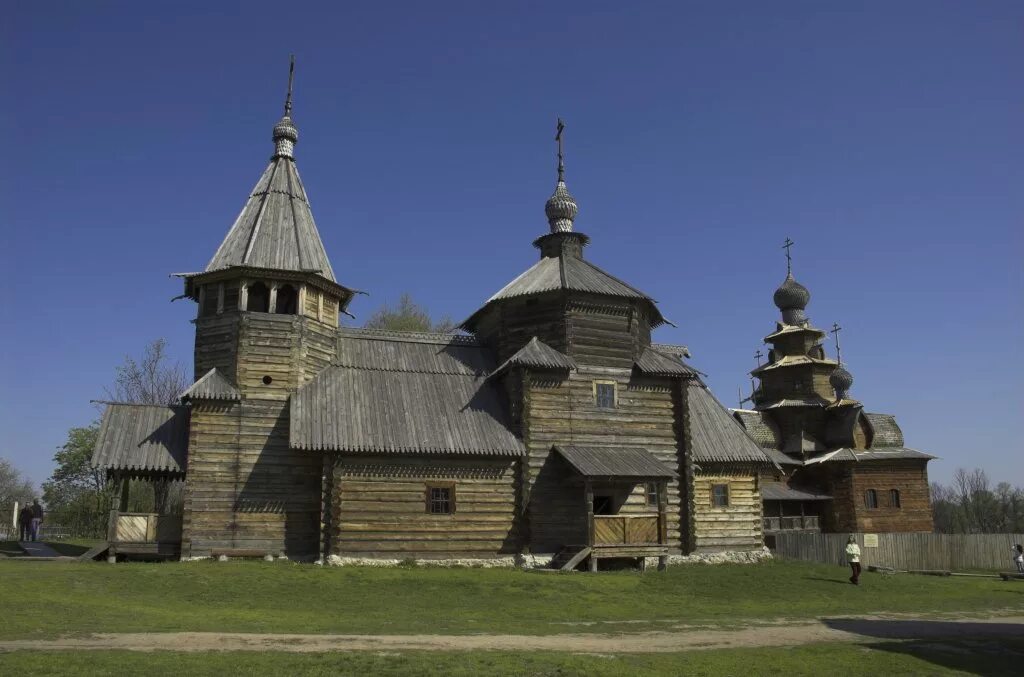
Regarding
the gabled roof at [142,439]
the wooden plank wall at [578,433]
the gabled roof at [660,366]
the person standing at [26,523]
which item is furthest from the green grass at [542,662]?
the person standing at [26,523]

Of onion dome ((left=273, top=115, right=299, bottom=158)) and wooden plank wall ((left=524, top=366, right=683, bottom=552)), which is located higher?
onion dome ((left=273, top=115, right=299, bottom=158))

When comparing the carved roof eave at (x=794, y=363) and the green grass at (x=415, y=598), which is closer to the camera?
the green grass at (x=415, y=598)

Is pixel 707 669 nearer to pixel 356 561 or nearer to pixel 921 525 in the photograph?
pixel 356 561

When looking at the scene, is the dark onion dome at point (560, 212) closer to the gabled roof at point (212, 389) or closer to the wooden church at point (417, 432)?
the wooden church at point (417, 432)

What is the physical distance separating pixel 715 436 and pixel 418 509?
1225 centimetres

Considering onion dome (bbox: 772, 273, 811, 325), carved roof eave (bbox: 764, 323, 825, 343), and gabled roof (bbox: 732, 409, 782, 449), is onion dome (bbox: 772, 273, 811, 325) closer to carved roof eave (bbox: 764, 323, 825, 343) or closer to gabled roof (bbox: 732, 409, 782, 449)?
carved roof eave (bbox: 764, 323, 825, 343)

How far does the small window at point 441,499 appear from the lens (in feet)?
82.1

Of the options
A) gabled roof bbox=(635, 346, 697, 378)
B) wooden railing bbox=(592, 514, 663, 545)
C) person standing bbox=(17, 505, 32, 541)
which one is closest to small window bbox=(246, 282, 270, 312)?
gabled roof bbox=(635, 346, 697, 378)

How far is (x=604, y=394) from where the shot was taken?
2728cm

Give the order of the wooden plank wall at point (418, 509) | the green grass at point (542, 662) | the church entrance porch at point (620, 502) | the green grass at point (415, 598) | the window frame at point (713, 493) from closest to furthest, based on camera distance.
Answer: the green grass at point (542, 662) → the green grass at point (415, 598) → the wooden plank wall at point (418, 509) → the church entrance porch at point (620, 502) → the window frame at point (713, 493)

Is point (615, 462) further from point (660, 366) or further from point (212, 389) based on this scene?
point (212, 389)

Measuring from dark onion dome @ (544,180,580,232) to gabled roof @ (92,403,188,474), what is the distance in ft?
52.8

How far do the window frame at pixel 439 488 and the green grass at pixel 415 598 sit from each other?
81.0 inches

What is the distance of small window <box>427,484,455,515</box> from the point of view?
25.0 meters
